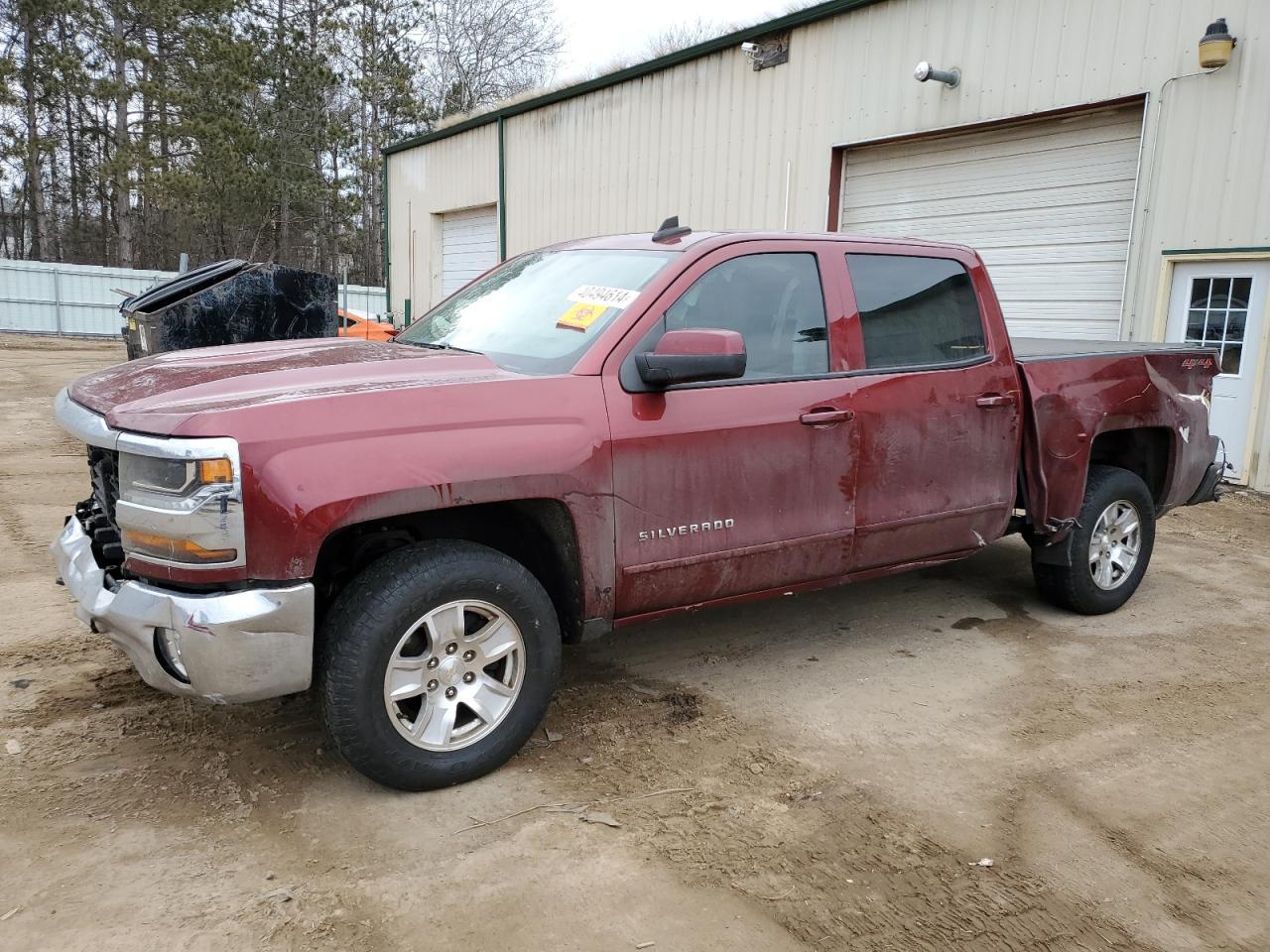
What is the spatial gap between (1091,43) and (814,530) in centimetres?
755

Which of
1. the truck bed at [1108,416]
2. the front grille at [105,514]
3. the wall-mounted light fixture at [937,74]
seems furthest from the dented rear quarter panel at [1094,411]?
the wall-mounted light fixture at [937,74]

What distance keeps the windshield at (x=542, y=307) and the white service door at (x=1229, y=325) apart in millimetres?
6911

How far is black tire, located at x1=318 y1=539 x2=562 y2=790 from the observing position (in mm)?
2914

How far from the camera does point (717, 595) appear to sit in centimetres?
375

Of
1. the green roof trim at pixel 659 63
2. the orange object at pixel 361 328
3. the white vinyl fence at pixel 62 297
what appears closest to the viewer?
the orange object at pixel 361 328

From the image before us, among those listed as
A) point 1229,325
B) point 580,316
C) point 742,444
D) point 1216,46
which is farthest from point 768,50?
point 742,444

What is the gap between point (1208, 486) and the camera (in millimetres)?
5660

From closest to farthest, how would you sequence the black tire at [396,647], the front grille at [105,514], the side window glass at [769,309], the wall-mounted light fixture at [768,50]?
the black tire at [396,647]
the front grille at [105,514]
the side window glass at [769,309]
the wall-mounted light fixture at [768,50]

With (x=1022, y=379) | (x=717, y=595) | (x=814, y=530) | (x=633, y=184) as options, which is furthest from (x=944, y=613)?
(x=633, y=184)

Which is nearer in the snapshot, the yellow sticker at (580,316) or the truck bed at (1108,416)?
the yellow sticker at (580,316)

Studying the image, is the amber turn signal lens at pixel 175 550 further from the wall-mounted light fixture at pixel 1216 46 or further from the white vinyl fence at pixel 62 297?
the white vinyl fence at pixel 62 297

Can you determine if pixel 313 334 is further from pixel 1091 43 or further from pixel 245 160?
pixel 245 160

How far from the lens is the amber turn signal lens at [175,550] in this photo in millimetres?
2727

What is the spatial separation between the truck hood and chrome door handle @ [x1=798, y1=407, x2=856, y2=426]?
1222mm
